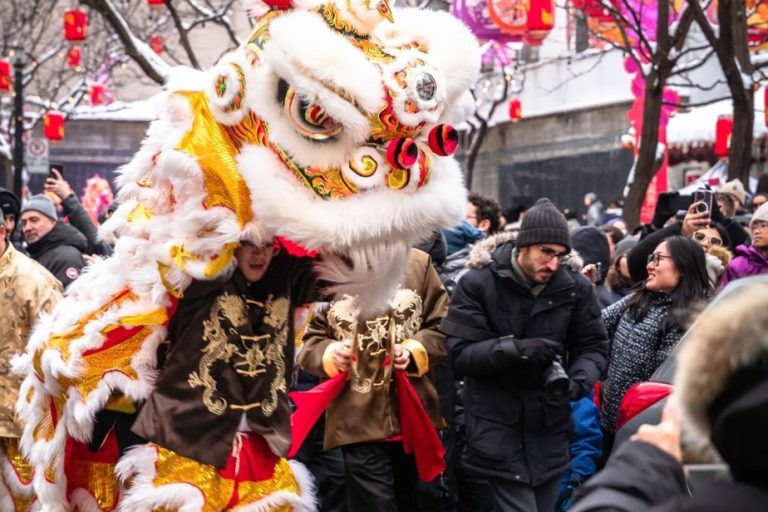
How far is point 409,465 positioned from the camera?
699cm

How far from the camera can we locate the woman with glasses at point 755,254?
725 cm

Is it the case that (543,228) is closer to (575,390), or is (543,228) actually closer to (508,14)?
(575,390)

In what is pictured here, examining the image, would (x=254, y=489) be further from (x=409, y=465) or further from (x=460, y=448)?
(x=460, y=448)

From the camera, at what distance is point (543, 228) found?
256 inches

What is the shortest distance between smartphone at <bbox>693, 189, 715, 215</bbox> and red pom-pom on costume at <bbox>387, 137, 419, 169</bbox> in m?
4.44

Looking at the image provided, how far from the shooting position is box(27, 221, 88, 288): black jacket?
8.66m

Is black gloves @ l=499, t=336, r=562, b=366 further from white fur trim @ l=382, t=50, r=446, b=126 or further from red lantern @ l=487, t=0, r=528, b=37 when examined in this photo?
red lantern @ l=487, t=0, r=528, b=37

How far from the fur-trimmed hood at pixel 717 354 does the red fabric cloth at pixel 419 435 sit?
4182 mm

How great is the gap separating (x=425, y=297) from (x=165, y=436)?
283cm

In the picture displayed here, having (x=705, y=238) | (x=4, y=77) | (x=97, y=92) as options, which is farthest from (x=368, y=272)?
(x=97, y=92)

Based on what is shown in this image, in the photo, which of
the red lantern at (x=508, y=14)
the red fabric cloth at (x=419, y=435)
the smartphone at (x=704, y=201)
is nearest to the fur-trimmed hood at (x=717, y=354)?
the red fabric cloth at (x=419, y=435)

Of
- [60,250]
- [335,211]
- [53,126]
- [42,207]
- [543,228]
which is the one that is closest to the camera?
[335,211]

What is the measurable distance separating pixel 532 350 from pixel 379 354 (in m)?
0.84

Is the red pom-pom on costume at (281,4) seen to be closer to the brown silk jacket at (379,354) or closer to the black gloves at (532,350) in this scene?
the brown silk jacket at (379,354)
